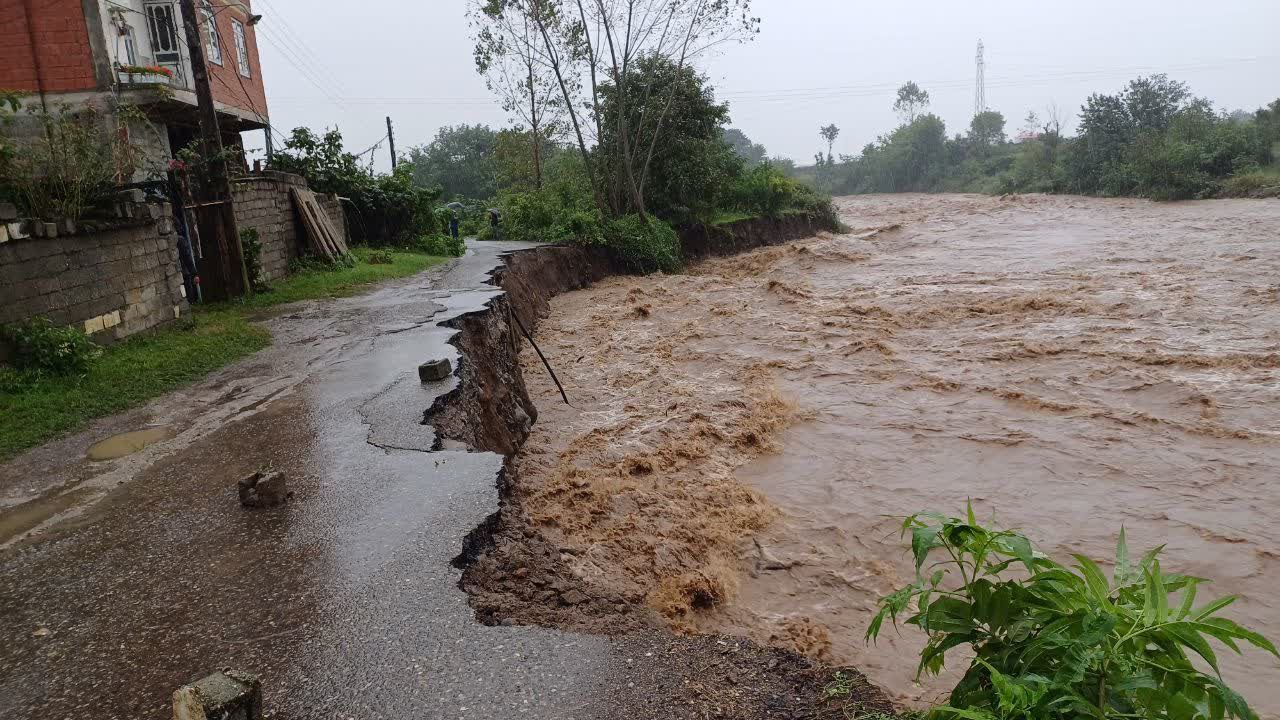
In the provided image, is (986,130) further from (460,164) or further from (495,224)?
(495,224)

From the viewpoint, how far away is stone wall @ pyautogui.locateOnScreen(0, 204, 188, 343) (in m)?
7.68

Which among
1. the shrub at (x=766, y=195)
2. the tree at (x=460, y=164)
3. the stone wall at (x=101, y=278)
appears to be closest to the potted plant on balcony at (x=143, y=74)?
the stone wall at (x=101, y=278)

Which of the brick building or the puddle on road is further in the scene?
the brick building

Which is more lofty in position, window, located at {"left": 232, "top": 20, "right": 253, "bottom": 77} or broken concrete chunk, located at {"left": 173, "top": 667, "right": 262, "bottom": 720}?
window, located at {"left": 232, "top": 20, "right": 253, "bottom": 77}

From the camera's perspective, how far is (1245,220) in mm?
23266

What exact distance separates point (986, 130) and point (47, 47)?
64562 mm

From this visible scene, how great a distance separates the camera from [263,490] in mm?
4531

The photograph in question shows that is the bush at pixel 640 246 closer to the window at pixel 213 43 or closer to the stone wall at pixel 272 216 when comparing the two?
the stone wall at pixel 272 216

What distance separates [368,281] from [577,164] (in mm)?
13859

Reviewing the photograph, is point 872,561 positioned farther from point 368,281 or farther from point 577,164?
point 577,164

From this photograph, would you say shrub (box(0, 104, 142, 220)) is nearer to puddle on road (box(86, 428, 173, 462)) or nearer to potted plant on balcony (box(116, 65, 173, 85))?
puddle on road (box(86, 428, 173, 462))

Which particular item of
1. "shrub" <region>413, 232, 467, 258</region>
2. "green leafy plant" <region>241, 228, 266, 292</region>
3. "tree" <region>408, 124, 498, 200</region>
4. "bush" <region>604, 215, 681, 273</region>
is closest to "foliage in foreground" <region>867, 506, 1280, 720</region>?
"green leafy plant" <region>241, 228, 266, 292</region>

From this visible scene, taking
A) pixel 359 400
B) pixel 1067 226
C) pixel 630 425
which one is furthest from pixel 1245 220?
pixel 359 400

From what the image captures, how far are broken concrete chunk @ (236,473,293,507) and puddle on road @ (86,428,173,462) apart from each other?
1733 millimetres
